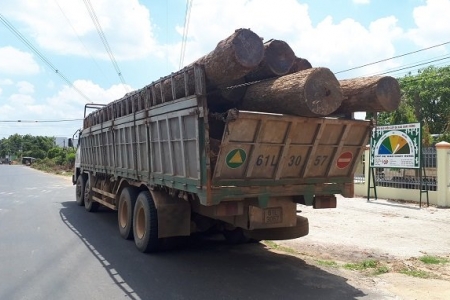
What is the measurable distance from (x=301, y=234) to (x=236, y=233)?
1.49 meters

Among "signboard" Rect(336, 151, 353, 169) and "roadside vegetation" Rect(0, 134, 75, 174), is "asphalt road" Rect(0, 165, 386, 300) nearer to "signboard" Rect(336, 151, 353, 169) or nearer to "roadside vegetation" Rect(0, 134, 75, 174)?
"signboard" Rect(336, 151, 353, 169)

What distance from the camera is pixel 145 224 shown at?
6.90 meters

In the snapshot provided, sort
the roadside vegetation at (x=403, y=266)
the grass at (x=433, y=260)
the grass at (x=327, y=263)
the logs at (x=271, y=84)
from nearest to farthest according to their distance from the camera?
1. the logs at (x=271, y=84)
2. the roadside vegetation at (x=403, y=266)
3. the grass at (x=327, y=263)
4. the grass at (x=433, y=260)

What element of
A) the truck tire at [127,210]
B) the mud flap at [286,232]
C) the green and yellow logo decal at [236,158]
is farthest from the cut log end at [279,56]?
the truck tire at [127,210]

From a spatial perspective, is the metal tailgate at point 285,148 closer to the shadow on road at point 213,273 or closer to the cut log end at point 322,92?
the cut log end at point 322,92

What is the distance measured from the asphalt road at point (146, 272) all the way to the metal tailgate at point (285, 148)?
1296mm

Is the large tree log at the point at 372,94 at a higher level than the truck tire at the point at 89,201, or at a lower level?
higher

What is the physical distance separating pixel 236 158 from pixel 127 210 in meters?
3.62

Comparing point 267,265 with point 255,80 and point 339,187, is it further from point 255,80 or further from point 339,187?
point 255,80

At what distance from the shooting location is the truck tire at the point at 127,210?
7.83 meters

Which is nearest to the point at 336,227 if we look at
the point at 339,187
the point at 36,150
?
the point at 339,187

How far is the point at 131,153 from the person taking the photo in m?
8.02

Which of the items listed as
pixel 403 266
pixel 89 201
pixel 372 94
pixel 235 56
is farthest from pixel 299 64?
pixel 89 201

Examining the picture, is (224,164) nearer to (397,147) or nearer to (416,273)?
(416,273)
